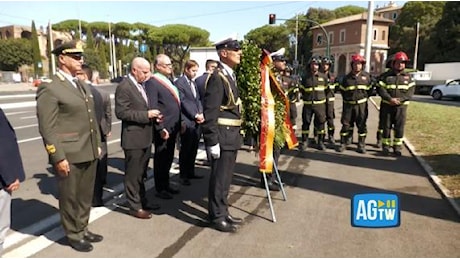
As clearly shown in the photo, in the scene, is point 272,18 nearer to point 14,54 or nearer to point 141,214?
point 141,214

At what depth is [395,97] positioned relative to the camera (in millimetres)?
8102

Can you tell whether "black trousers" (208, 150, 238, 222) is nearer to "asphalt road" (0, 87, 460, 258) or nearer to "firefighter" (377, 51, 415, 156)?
"asphalt road" (0, 87, 460, 258)

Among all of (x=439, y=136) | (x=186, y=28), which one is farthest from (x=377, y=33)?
(x=439, y=136)

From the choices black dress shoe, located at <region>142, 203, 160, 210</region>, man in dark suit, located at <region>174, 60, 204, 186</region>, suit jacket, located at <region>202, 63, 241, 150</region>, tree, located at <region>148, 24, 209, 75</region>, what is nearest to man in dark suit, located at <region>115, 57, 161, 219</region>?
black dress shoe, located at <region>142, 203, 160, 210</region>

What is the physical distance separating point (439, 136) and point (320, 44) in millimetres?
65803

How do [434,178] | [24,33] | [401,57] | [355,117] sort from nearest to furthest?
[434,178], [401,57], [355,117], [24,33]

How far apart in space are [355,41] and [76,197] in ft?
224

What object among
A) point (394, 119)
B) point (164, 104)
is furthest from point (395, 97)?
point (164, 104)

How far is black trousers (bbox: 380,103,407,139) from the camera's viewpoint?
815 cm

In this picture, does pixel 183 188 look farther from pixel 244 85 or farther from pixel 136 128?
pixel 244 85

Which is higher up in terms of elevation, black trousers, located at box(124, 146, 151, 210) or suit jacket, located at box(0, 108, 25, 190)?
suit jacket, located at box(0, 108, 25, 190)

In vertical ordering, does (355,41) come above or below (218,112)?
above

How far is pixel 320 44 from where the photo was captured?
7269 cm

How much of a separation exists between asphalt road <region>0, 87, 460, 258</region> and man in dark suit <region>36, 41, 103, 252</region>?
12.9 inches
